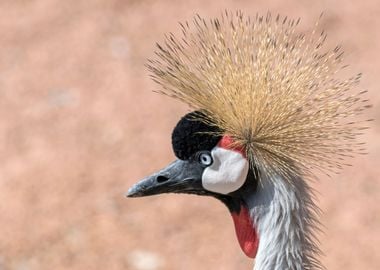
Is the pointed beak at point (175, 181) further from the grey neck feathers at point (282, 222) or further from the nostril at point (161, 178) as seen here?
the grey neck feathers at point (282, 222)

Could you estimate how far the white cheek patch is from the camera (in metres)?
1.86

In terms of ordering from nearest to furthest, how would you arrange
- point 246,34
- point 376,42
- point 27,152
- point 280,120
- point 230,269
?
point 280,120 → point 246,34 → point 230,269 → point 27,152 → point 376,42

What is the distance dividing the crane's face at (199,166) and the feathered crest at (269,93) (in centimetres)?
3

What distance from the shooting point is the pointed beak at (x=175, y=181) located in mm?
1931

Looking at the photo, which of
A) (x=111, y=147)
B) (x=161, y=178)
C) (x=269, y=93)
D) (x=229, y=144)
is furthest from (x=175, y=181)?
(x=111, y=147)

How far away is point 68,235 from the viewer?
3297 millimetres

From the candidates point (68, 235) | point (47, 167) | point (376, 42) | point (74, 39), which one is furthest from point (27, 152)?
point (376, 42)

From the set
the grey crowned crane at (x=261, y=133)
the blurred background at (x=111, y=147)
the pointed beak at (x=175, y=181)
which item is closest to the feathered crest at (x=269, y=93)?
the grey crowned crane at (x=261, y=133)

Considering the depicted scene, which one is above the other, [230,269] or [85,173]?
[85,173]

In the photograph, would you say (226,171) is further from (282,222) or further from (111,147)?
(111,147)

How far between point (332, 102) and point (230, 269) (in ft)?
4.49

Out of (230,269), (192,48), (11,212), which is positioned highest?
(192,48)

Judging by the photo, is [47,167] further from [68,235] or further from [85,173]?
[68,235]

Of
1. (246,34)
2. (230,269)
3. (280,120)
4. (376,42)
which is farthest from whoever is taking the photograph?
(376,42)
